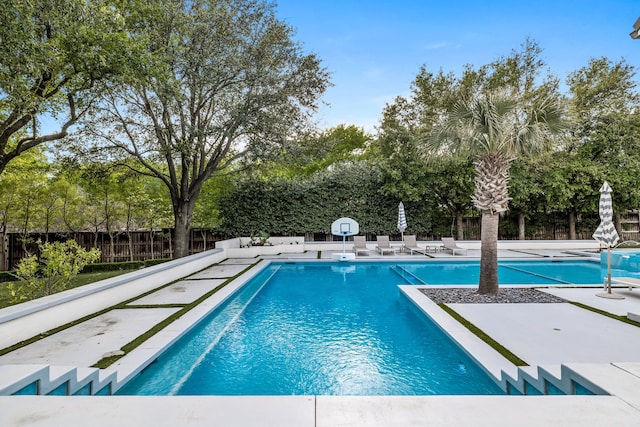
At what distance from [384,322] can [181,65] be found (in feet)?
34.6

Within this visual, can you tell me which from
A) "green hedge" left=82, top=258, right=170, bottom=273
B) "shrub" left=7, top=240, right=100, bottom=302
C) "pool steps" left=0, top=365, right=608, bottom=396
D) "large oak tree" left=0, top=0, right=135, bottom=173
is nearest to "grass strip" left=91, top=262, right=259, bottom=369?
"pool steps" left=0, top=365, right=608, bottom=396

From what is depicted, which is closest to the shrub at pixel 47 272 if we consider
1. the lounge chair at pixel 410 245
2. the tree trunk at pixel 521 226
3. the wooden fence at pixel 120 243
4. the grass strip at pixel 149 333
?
the grass strip at pixel 149 333

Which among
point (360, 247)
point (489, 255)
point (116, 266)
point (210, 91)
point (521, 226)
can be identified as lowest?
point (116, 266)

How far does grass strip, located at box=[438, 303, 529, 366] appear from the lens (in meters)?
3.83

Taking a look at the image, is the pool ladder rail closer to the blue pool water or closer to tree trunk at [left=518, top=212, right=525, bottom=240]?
the blue pool water

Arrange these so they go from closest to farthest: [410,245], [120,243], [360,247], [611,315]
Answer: [611,315]
[360,247]
[410,245]
[120,243]

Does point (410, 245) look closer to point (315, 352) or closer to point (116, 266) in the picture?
point (315, 352)

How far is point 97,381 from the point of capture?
3.28m

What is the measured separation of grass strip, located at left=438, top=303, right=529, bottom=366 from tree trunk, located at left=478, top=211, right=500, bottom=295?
5.13ft

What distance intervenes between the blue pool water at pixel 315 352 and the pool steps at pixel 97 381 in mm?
246

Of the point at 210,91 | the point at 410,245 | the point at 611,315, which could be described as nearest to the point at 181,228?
the point at 210,91

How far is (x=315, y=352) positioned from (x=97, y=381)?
269 centimetres

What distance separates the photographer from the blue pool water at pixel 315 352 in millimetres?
3703

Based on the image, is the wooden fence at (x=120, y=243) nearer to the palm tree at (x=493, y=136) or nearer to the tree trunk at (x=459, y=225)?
the tree trunk at (x=459, y=225)
